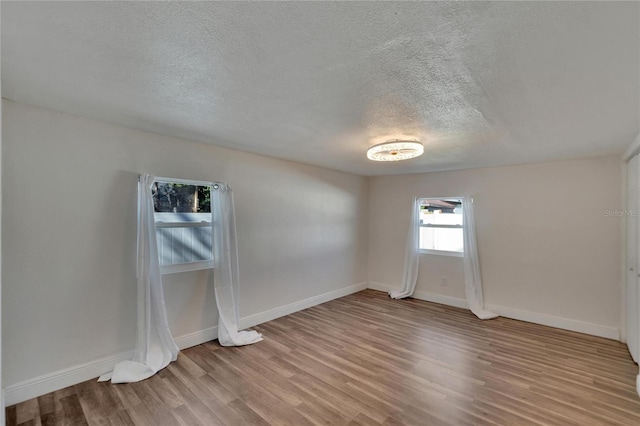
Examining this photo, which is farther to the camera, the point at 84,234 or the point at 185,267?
the point at 185,267

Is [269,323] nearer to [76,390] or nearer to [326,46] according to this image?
[76,390]

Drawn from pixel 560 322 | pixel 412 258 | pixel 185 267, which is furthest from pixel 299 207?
pixel 560 322

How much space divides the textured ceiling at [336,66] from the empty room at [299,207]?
13mm

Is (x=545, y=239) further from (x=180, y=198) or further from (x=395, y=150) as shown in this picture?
(x=180, y=198)

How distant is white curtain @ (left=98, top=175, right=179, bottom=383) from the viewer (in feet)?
8.62

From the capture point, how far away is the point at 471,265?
438cm

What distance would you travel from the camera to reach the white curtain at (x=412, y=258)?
501cm

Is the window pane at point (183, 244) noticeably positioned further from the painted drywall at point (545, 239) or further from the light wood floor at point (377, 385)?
the painted drywall at point (545, 239)

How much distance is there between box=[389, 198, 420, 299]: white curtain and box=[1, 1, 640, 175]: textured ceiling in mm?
2460

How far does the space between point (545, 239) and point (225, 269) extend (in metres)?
4.27

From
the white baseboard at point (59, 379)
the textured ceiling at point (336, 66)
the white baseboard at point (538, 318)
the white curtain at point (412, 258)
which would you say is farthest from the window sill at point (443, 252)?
the white baseboard at point (59, 379)

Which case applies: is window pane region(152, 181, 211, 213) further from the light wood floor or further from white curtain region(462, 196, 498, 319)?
white curtain region(462, 196, 498, 319)

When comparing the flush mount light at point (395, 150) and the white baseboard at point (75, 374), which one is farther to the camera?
the flush mount light at point (395, 150)

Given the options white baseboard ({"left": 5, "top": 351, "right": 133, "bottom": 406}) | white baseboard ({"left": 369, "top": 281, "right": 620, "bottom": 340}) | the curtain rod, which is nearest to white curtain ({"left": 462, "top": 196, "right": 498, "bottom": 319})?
white baseboard ({"left": 369, "top": 281, "right": 620, "bottom": 340})
